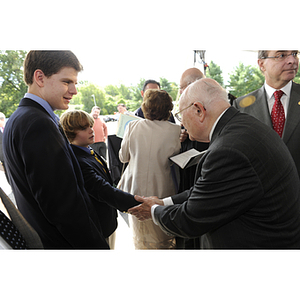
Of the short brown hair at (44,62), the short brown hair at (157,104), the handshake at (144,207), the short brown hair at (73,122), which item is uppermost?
the short brown hair at (44,62)

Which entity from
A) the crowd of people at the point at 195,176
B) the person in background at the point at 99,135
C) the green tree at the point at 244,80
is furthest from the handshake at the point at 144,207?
the green tree at the point at 244,80

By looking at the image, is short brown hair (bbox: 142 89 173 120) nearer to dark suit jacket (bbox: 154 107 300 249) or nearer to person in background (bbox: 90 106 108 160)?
dark suit jacket (bbox: 154 107 300 249)

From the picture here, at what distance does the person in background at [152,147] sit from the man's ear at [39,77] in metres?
1.08

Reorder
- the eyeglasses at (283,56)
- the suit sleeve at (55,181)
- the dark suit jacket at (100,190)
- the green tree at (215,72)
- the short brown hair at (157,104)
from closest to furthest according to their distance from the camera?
the suit sleeve at (55,181) → the dark suit jacket at (100,190) → the eyeglasses at (283,56) → the short brown hair at (157,104) → the green tree at (215,72)

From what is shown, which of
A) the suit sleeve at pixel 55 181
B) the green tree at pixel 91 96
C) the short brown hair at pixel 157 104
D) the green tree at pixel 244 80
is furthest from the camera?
the green tree at pixel 244 80

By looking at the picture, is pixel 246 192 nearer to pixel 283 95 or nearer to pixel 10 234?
pixel 10 234

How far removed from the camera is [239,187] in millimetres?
881

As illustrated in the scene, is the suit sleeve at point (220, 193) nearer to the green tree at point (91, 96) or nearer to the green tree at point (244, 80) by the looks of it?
the green tree at point (91, 96)

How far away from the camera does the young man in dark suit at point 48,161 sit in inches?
34.5

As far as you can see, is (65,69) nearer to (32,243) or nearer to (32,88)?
(32,88)

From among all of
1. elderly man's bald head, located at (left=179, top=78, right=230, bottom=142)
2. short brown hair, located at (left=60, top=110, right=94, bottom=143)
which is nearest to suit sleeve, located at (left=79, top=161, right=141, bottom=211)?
short brown hair, located at (left=60, top=110, right=94, bottom=143)

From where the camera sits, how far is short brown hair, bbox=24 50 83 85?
3.28ft

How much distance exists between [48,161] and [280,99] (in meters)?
1.66
